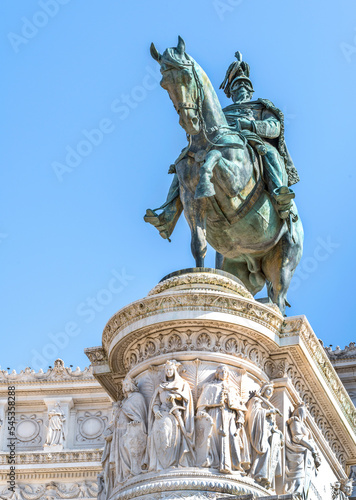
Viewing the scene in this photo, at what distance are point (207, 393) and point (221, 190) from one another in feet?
9.91

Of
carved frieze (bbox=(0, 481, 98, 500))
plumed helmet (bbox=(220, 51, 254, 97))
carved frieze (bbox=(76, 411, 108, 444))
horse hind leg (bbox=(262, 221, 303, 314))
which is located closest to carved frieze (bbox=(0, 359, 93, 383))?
carved frieze (bbox=(76, 411, 108, 444))

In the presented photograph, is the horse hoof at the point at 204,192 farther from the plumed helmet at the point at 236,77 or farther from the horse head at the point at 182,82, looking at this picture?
the plumed helmet at the point at 236,77

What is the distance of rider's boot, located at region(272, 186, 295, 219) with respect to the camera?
14.1 meters

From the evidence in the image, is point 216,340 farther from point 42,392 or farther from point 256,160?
point 42,392

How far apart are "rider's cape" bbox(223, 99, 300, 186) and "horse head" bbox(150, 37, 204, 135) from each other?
1.93 meters

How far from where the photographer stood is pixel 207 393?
1158cm

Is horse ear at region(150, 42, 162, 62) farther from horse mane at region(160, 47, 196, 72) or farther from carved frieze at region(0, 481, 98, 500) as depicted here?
carved frieze at region(0, 481, 98, 500)

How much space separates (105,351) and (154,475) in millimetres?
2068

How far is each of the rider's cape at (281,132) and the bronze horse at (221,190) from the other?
76 centimetres

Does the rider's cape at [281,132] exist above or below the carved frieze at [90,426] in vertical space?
below

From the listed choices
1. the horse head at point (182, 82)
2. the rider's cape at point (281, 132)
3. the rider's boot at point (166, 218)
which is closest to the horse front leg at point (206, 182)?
the horse head at point (182, 82)

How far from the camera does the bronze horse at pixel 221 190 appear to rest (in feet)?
43.1

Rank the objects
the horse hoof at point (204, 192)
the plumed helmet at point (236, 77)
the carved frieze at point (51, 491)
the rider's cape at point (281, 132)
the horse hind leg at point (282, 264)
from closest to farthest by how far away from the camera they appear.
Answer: the horse hoof at point (204, 192) < the horse hind leg at point (282, 264) < the rider's cape at point (281, 132) < the plumed helmet at point (236, 77) < the carved frieze at point (51, 491)

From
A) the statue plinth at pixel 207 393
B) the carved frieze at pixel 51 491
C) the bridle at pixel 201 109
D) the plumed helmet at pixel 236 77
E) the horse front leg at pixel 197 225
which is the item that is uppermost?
the carved frieze at pixel 51 491
